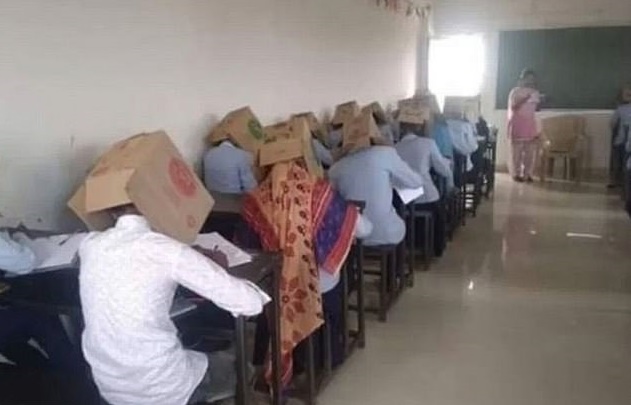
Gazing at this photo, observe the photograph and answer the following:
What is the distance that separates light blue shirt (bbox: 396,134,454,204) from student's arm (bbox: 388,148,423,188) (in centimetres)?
72

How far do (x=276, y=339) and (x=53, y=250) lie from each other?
0.81 meters

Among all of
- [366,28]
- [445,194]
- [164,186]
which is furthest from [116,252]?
[366,28]

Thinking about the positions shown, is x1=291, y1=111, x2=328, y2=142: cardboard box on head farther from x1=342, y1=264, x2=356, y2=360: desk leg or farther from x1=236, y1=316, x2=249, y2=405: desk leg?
x1=236, y1=316, x2=249, y2=405: desk leg

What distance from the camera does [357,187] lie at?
3.76 meters

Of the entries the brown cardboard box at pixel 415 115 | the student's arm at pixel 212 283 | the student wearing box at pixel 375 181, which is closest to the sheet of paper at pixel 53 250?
the student's arm at pixel 212 283

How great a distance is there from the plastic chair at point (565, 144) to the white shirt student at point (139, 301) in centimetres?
809

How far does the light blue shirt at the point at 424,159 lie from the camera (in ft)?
15.5

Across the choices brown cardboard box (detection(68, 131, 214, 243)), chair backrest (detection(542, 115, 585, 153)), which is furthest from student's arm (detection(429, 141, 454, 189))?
chair backrest (detection(542, 115, 585, 153))

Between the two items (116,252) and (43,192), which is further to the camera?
(43,192)

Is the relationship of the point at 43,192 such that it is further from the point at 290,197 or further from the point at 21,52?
the point at 290,197

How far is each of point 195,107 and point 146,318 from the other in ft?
7.18

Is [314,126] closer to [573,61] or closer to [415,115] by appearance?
[415,115]

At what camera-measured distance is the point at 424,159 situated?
4.75 metres

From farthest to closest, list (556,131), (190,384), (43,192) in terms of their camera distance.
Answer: (556,131) → (43,192) → (190,384)
